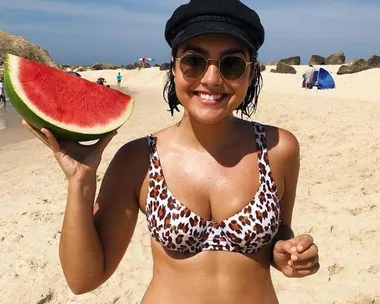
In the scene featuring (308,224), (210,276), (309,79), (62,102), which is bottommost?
(309,79)

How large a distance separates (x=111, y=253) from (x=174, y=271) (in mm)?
306

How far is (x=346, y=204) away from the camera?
6.04 m

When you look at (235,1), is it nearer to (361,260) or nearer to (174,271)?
(174,271)

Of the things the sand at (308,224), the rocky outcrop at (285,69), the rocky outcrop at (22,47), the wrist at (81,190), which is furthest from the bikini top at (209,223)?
the rocky outcrop at (22,47)

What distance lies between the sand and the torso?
2.28 m

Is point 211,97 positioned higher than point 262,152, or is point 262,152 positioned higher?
point 211,97

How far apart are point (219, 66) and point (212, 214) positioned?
2.13 feet

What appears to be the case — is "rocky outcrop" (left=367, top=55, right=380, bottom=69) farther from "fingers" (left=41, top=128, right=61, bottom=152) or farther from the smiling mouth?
"fingers" (left=41, top=128, right=61, bottom=152)

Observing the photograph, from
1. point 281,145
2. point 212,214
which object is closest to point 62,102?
point 212,214

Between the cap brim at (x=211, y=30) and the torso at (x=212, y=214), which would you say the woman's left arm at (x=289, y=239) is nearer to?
the torso at (x=212, y=214)

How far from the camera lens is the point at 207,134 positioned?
217 cm

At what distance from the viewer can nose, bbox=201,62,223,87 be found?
187cm

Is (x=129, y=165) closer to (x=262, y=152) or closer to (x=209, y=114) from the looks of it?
(x=209, y=114)

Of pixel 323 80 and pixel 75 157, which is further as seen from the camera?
pixel 323 80
